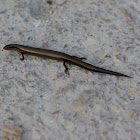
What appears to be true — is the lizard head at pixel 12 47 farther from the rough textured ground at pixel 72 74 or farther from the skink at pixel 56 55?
the rough textured ground at pixel 72 74

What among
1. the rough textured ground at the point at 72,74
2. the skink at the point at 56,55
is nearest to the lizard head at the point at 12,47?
the skink at the point at 56,55

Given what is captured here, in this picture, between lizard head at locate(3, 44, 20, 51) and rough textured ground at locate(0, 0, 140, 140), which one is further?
lizard head at locate(3, 44, 20, 51)

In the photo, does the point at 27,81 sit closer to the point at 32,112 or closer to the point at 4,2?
the point at 32,112

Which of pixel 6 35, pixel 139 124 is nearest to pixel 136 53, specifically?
pixel 139 124

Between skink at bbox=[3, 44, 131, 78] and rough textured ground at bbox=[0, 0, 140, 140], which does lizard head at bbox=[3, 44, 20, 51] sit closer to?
skink at bbox=[3, 44, 131, 78]

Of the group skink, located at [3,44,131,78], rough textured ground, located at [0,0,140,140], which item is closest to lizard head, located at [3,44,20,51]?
skink, located at [3,44,131,78]

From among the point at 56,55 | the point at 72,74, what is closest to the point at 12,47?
the point at 56,55

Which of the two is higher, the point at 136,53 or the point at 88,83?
the point at 136,53

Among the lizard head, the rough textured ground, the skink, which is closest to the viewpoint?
the rough textured ground
